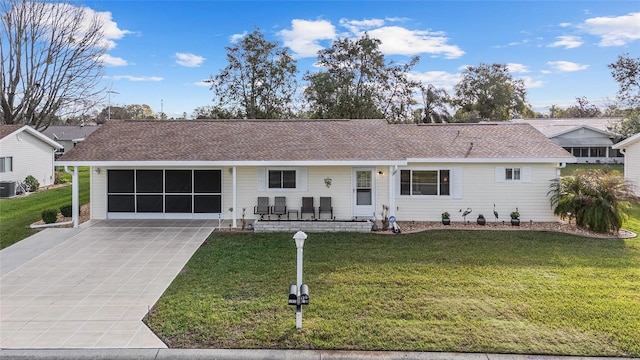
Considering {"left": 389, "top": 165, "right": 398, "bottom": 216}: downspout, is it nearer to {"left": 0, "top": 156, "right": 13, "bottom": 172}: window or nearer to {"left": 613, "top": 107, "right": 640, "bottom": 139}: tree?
{"left": 0, "top": 156, "right": 13, "bottom": 172}: window

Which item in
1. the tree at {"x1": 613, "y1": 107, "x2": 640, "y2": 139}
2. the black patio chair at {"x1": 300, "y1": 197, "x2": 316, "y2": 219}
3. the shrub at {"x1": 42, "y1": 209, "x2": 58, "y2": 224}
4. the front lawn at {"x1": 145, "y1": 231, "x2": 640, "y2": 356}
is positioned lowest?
the front lawn at {"x1": 145, "y1": 231, "x2": 640, "y2": 356}

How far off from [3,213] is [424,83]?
31529 millimetres

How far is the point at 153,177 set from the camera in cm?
1373

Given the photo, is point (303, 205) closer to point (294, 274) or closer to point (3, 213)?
point (294, 274)

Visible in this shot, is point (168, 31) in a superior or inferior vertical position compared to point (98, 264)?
superior

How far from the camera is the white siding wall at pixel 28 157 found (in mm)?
20922

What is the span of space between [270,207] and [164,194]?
376 centimetres

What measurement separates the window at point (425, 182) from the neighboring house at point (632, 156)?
1206cm

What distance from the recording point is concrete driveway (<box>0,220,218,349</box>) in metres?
5.73

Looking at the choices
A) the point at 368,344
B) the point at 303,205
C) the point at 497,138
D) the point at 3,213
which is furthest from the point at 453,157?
the point at 3,213

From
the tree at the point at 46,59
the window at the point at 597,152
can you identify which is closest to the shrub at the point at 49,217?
the tree at the point at 46,59

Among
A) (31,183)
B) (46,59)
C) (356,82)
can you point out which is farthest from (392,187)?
(46,59)

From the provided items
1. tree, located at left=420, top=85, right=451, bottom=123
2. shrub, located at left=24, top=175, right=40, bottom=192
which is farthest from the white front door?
tree, located at left=420, top=85, right=451, bottom=123

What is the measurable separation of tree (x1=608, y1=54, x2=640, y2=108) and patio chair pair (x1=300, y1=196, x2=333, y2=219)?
33.5 m
